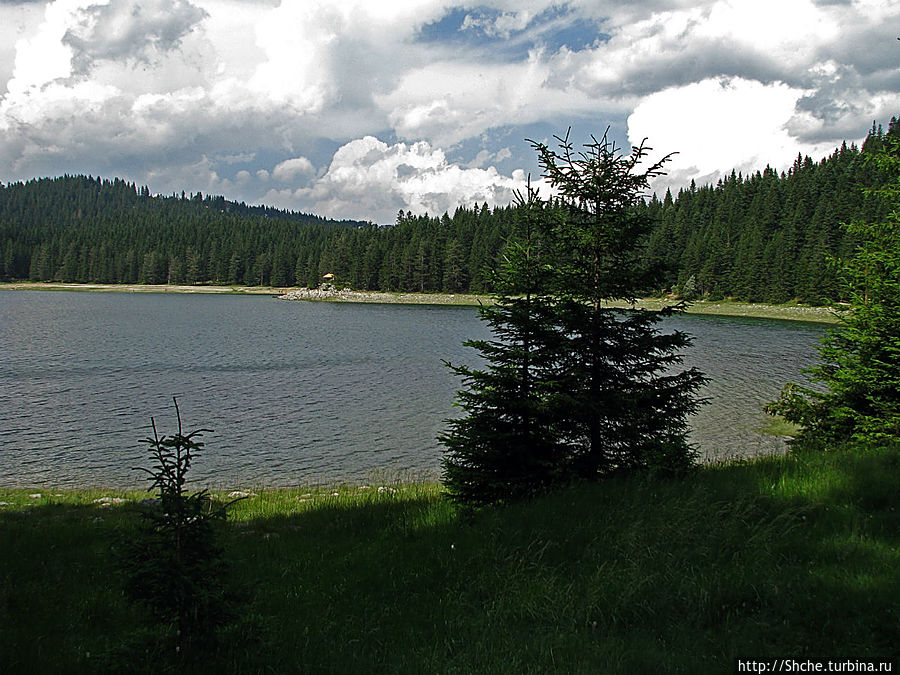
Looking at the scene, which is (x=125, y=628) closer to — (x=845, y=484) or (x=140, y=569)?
(x=140, y=569)

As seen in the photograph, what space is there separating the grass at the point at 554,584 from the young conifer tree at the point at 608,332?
1221 mm

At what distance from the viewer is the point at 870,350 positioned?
12.4 m

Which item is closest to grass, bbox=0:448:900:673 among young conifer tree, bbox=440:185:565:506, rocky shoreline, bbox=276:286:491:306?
young conifer tree, bbox=440:185:565:506

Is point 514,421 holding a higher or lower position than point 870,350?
lower

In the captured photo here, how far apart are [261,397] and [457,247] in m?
106

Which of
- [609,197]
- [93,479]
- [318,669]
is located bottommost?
[93,479]

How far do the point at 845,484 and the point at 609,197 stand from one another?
19.1ft

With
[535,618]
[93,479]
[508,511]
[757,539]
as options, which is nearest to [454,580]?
[535,618]

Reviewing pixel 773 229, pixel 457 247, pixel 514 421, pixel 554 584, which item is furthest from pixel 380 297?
pixel 554 584

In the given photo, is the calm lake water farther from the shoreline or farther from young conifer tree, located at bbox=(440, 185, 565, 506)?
the shoreline

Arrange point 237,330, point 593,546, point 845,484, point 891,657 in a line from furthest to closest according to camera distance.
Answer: point 237,330
point 845,484
point 593,546
point 891,657

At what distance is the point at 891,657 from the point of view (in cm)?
440

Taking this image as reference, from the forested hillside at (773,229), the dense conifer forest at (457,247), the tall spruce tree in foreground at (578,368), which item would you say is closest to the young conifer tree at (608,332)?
the tall spruce tree in foreground at (578,368)

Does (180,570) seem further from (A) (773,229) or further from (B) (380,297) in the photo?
(A) (773,229)
